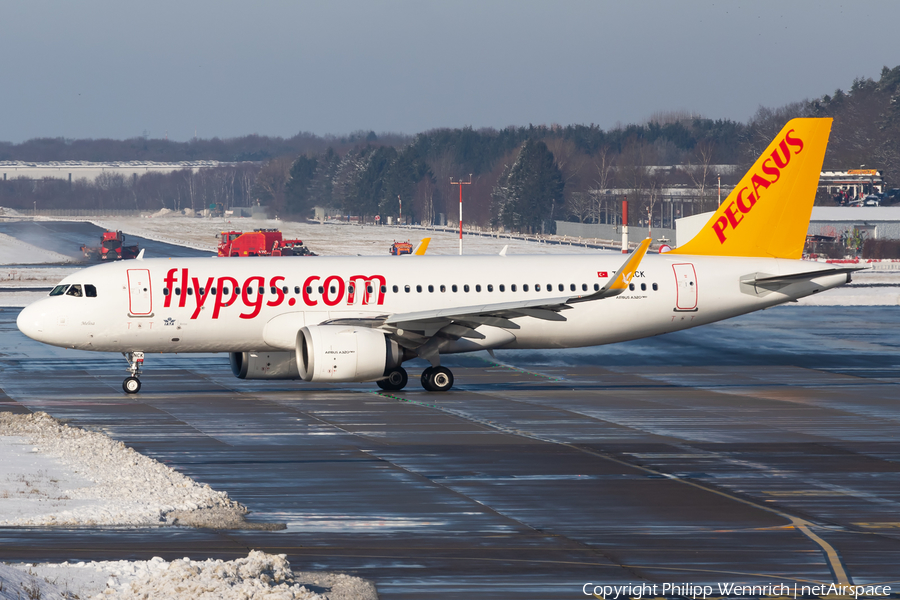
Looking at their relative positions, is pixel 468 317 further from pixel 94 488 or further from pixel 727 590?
pixel 727 590

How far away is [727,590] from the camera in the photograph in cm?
1377

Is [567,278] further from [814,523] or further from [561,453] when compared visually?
[814,523]

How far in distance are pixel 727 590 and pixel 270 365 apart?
22495 mm

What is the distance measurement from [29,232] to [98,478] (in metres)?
142

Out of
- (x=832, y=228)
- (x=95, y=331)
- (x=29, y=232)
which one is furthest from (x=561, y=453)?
(x=29, y=232)

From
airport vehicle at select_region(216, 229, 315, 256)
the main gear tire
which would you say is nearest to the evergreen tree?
airport vehicle at select_region(216, 229, 315, 256)

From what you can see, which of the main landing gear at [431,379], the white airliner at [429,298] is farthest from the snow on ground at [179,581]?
the main landing gear at [431,379]

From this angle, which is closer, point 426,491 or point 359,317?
point 426,491

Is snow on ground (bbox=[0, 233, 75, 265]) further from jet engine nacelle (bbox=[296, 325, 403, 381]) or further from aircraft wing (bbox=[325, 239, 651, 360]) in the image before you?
jet engine nacelle (bbox=[296, 325, 403, 381])

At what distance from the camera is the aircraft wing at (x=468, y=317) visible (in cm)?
3212

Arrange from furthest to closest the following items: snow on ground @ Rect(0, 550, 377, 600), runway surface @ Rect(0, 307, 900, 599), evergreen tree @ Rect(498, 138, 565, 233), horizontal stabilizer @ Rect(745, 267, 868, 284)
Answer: evergreen tree @ Rect(498, 138, 565, 233)
horizontal stabilizer @ Rect(745, 267, 868, 284)
runway surface @ Rect(0, 307, 900, 599)
snow on ground @ Rect(0, 550, 377, 600)

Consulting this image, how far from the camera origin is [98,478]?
20.5 metres

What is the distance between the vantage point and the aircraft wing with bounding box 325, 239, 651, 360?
32.1 meters

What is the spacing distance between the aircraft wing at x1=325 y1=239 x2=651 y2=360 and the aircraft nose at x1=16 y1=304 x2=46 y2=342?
802cm
